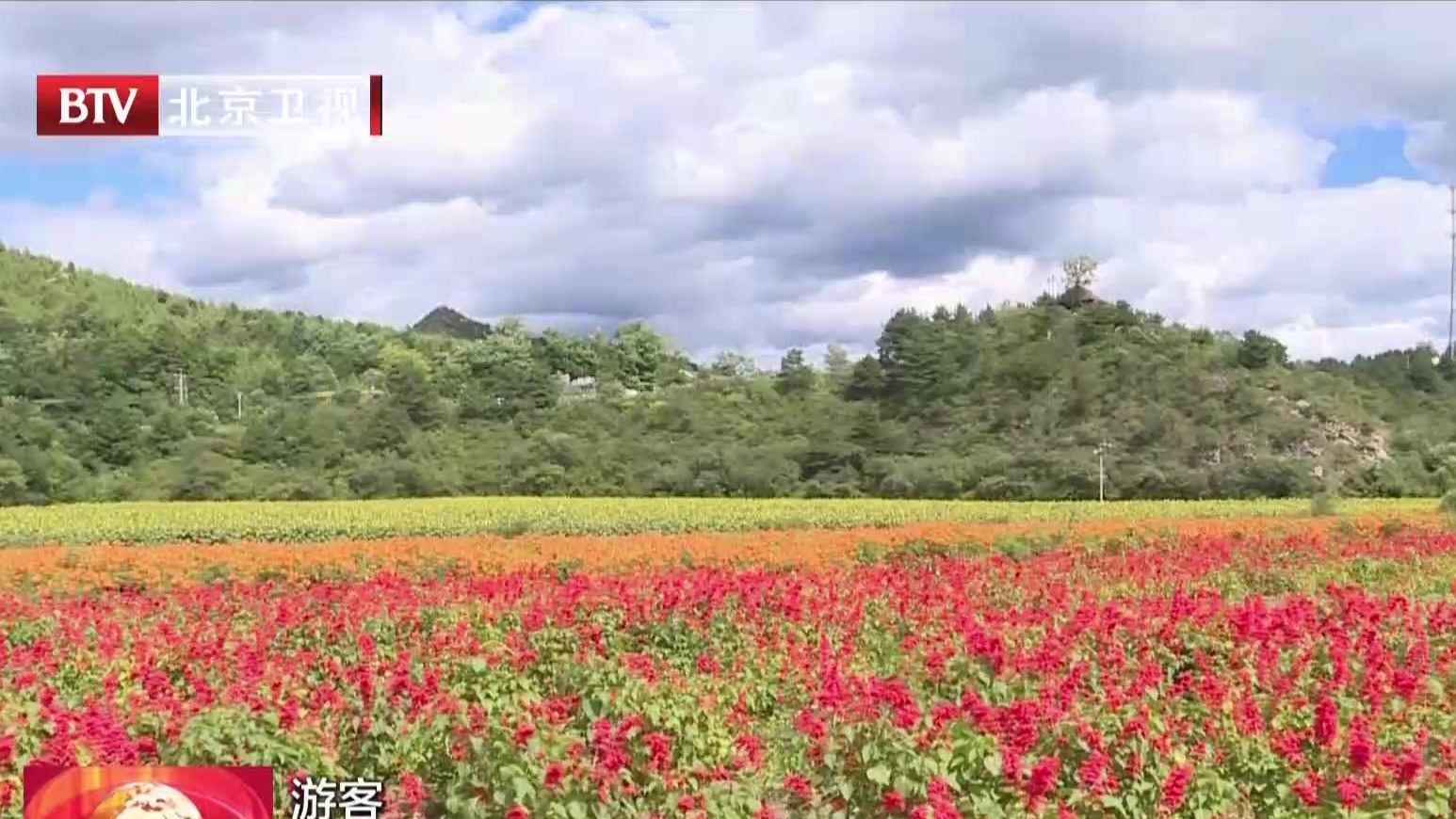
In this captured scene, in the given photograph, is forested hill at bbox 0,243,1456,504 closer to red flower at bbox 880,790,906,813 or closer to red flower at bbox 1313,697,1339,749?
red flower at bbox 1313,697,1339,749

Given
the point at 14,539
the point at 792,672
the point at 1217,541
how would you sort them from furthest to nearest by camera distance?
1. the point at 14,539
2. the point at 1217,541
3. the point at 792,672

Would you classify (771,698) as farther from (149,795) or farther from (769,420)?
(769,420)

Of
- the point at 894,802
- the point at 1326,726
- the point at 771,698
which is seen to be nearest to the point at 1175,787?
the point at 894,802

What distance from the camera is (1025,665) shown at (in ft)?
22.5

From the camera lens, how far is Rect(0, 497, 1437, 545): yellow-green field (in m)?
31.9

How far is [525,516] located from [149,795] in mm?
30497

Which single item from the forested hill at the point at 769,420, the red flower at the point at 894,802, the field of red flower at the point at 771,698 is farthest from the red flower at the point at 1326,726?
the forested hill at the point at 769,420

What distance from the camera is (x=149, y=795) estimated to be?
13.2 feet

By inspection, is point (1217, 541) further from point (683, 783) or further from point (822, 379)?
point (822, 379)

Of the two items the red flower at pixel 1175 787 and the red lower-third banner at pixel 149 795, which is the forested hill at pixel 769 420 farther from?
the red lower-third banner at pixel 149 795

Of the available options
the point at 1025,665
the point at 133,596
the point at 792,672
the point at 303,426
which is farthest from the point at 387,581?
the point at 303,426

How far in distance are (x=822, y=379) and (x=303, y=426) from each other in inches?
961

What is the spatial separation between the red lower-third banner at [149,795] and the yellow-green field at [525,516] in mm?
25707

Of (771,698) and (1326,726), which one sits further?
(771,698)
